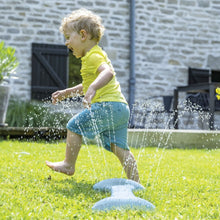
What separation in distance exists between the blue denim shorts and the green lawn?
0.35m

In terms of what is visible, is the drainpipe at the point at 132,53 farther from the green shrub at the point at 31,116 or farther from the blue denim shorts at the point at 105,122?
the blue denim shorts at the point at 105,122

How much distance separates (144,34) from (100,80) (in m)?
7.15

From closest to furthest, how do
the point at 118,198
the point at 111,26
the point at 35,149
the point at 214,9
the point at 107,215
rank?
the point at 107,215
the point at 118,198
the point at 35,149
the point at 111,26
the point at 214,9

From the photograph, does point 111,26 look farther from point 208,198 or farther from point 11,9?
point 208,198

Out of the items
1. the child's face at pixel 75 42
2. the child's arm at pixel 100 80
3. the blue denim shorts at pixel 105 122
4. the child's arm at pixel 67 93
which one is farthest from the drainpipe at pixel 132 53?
the child's arm at pixel 100 80

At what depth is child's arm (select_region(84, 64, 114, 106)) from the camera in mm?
2281

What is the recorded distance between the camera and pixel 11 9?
27.9 feet

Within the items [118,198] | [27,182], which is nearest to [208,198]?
[118,198]

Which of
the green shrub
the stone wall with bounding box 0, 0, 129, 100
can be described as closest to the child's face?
the green shrub

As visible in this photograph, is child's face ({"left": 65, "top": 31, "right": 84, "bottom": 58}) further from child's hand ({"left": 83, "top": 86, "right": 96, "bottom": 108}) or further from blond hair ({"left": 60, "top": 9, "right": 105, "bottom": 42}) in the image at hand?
child's hand ({"left": 83, "top": 86, "right": 96, "bottom": 108})

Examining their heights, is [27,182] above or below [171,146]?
above

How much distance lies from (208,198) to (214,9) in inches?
336

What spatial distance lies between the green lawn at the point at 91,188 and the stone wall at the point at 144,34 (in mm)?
5033

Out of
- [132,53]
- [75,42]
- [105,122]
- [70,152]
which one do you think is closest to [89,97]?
[105,122]
